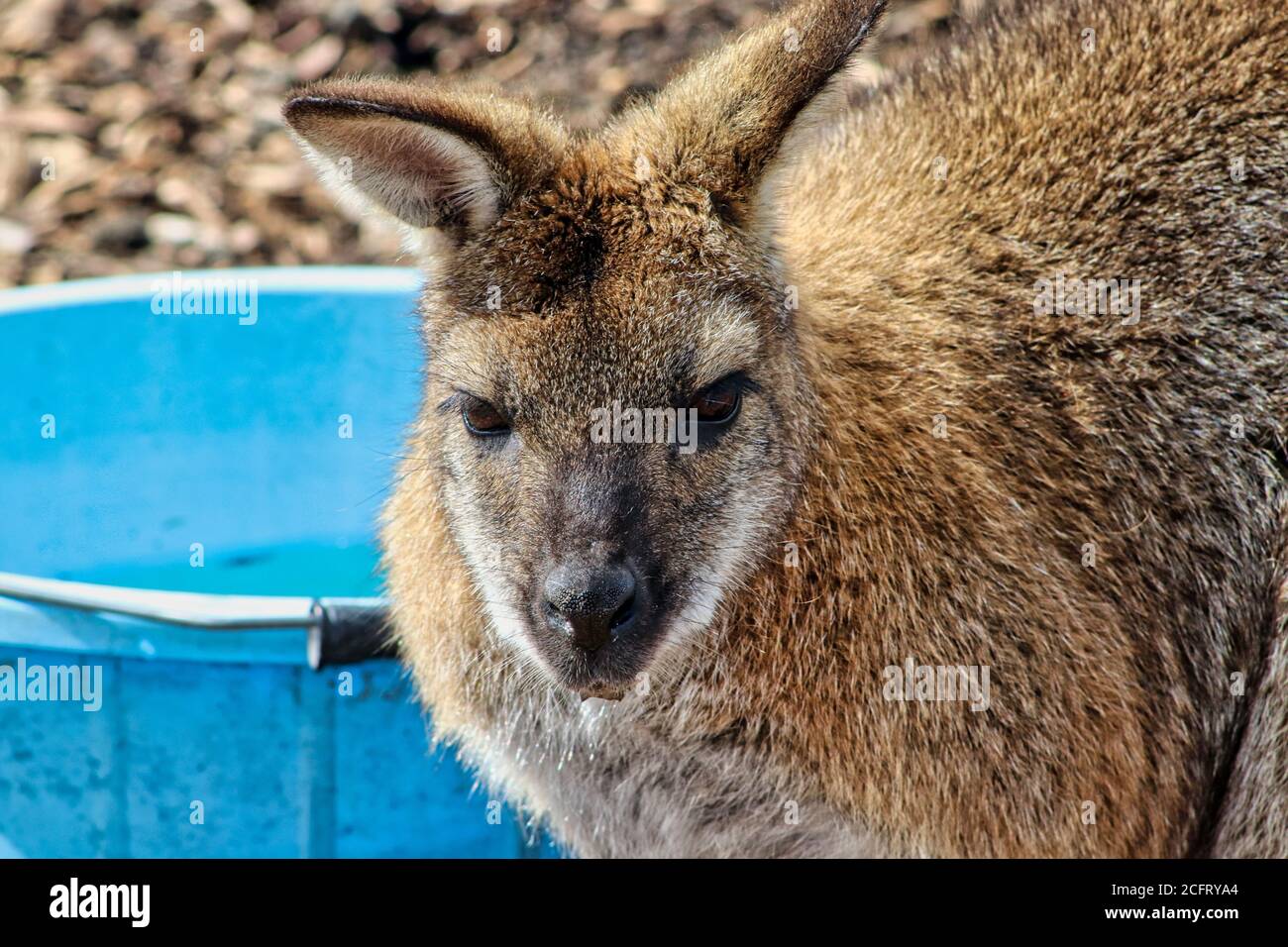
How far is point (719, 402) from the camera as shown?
301 centimetres

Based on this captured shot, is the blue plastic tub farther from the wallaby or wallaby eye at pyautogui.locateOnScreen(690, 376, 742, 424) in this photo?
wallaby eye at pyautogui.locateOnScreen(690, 376, 742, 424)

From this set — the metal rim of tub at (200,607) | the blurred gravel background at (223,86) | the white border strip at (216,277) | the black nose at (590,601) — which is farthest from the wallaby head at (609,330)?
the blurred gravel background at (223,86)

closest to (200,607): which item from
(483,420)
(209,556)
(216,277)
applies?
(483,420)

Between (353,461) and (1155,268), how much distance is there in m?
2.79

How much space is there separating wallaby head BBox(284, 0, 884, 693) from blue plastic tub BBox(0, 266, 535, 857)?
1.84ft

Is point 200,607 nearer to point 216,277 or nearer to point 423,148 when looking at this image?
point 423,148

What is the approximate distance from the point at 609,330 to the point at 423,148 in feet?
1.70

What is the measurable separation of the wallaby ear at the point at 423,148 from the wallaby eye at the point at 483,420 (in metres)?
0.36

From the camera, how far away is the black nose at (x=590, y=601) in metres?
2.80

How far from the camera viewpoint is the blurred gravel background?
20.8ft

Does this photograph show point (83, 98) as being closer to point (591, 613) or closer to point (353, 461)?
point (353, 461)

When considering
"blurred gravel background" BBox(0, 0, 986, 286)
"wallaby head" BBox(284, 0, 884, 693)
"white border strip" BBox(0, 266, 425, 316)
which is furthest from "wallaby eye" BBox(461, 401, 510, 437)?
"blurred gravel background" BBox(0, 0, 986, 286)

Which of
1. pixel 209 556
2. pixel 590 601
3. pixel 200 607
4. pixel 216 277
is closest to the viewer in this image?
pixel 590 601

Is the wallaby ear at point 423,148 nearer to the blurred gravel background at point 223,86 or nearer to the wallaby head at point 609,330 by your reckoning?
the wallaby head at point 609,330
